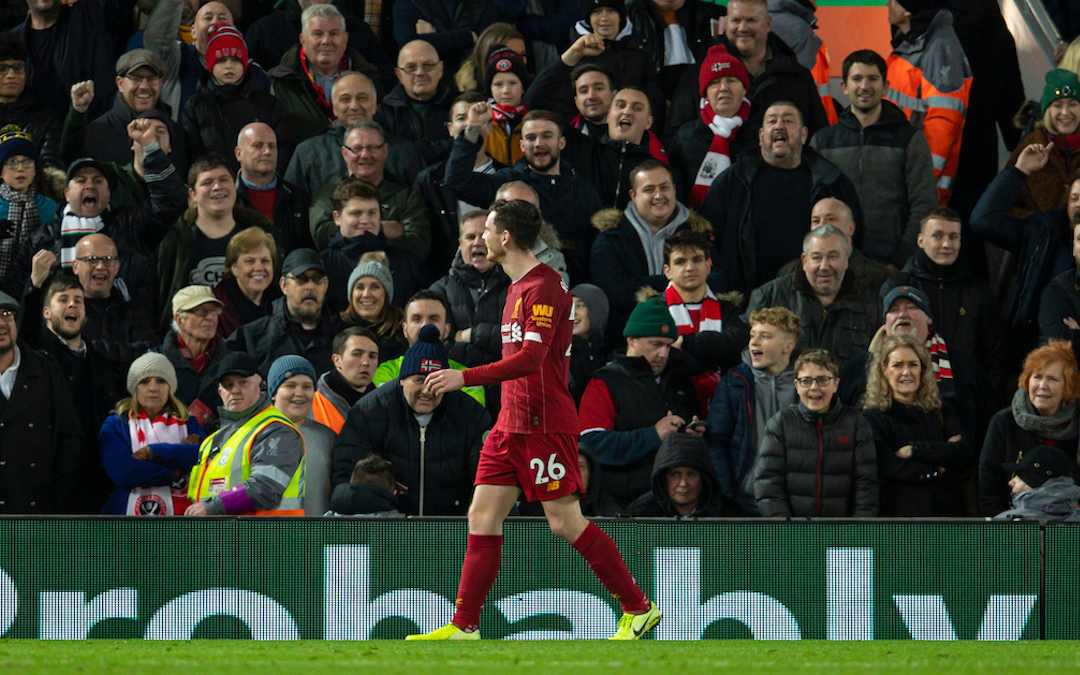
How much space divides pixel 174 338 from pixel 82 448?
92 centimetres

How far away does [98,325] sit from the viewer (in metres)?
8.91

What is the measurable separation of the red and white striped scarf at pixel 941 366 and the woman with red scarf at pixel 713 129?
2154mm

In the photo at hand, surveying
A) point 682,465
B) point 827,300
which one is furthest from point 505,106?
point 682,465

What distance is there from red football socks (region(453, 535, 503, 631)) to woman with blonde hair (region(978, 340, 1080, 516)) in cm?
331

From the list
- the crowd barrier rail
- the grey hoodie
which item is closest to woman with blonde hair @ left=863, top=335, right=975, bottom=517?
the grey hoodie

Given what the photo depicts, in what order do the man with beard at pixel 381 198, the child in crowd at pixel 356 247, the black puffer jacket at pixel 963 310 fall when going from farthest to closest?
the man with beard at pixel 381 198
the child in crowd at pixel 356 247
the black puffer jacket at pixel 963 310

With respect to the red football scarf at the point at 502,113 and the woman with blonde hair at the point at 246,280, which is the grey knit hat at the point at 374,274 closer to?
the woman with blonde hair at the point at 246,280

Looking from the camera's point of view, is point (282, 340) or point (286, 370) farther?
point (282, 340)

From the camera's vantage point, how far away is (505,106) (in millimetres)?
10523

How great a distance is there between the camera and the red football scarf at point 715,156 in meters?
10.4

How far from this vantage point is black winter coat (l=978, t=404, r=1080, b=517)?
8102 millimetres

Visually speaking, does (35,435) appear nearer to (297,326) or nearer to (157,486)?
(157,486)

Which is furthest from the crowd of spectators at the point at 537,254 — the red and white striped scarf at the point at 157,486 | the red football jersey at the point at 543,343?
the red football jersey at the point at 543,343

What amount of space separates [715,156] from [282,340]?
3.49 meters
